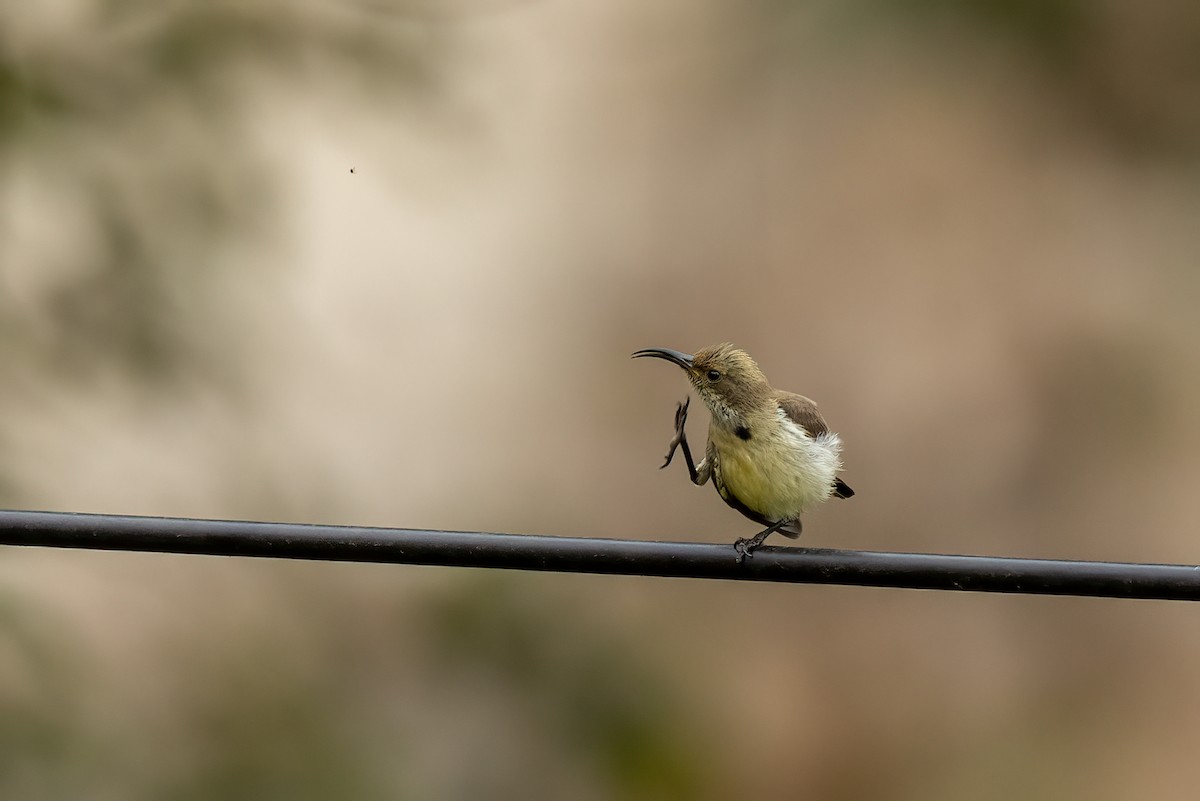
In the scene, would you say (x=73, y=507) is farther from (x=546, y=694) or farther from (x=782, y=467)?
(x=782, y=467)

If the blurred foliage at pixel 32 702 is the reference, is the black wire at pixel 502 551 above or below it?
above

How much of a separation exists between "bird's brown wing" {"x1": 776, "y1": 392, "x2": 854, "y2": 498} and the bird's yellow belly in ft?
0.18

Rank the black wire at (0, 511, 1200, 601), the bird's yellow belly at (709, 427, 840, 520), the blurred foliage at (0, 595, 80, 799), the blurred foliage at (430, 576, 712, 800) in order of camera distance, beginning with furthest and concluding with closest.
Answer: the blurred foliage at (430, 576, 712, 800) → the blurred foliage at (0, 595, 80, 799) → the bird's yellow belly at (709, 427, 840, 520) → the black wire at (0, 511, 1200, 601)

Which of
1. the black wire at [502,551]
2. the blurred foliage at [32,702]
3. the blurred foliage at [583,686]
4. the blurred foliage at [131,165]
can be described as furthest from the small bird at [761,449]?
the blurred foliage at [583,686]

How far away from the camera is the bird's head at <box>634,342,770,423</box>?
245 centimetres

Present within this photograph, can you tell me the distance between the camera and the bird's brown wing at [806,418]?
2.49 metres

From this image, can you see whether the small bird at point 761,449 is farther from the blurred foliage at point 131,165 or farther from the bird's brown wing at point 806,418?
the blurred foliage at point 131,165

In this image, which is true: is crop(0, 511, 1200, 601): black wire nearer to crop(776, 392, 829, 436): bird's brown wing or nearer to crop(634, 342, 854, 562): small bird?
crop(634, 342, 854, 562): small bird

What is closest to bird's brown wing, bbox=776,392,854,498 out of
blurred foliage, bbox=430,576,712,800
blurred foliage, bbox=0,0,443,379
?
blurred foliage, bbox=0,0,443,379

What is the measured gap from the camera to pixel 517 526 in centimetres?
547

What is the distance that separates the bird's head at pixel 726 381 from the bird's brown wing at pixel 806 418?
2.3 inches

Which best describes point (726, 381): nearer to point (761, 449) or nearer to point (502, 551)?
point (761, 449)

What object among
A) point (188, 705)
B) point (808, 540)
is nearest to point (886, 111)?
point (808, 540)

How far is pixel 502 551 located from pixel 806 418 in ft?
3.94
